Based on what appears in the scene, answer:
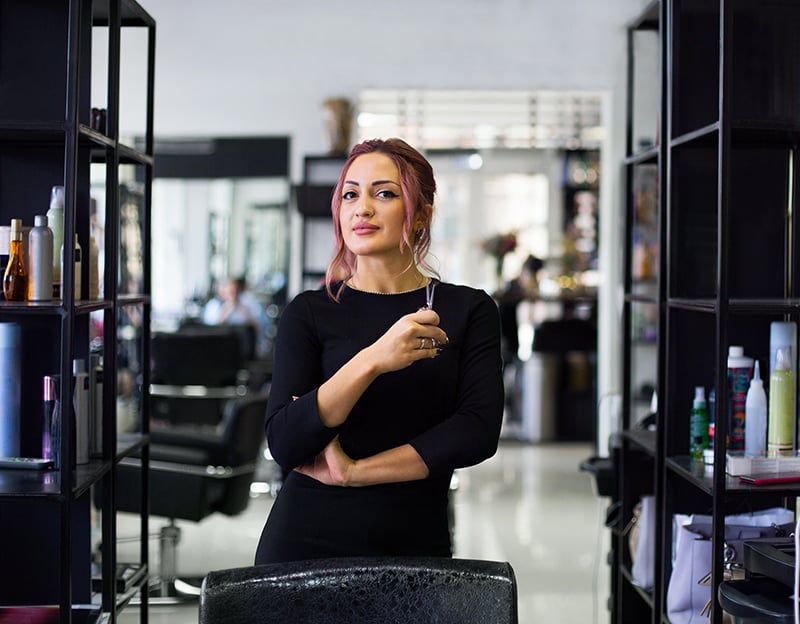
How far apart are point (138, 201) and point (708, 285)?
224 inches

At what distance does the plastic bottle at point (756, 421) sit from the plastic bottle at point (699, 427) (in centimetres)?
18

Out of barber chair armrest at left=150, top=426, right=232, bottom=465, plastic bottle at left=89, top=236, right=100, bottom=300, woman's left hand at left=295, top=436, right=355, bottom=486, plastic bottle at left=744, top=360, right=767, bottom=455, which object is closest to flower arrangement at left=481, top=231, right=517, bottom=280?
barber chair armrest at left=150, top=426, right=232, bottom=465

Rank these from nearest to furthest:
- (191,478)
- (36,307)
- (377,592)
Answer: (377,592) < (36,307) < (191,478)

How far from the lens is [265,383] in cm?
721

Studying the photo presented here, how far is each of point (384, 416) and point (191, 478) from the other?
2.50 m

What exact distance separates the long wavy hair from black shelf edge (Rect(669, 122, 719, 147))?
775 mm

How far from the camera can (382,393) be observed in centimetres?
203

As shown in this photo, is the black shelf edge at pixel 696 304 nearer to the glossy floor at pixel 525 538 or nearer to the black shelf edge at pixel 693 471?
the black shelf edge at pixel 693 471

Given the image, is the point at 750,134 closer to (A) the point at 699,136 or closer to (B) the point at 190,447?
(A) the point at 699,136

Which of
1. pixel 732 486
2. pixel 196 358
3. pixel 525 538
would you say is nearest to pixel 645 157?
pixel 732 486

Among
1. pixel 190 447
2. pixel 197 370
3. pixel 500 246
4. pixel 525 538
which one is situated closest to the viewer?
pixel 190 447

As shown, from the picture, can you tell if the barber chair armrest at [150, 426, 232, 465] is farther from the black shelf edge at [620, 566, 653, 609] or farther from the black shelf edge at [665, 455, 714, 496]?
the black shelf edge at [665, 455, 714, 496]

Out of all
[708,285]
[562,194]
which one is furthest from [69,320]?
[562,194]

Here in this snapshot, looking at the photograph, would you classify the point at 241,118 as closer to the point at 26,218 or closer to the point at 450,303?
the point at 26,218
